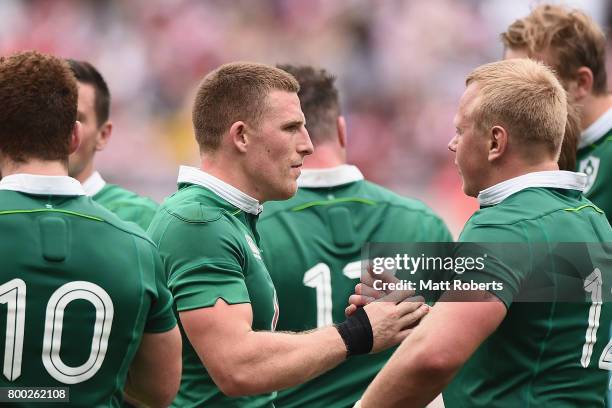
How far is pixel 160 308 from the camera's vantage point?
3420 millimetres

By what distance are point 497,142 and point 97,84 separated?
9.72 feet

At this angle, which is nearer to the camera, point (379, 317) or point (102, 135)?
point (379, 317)

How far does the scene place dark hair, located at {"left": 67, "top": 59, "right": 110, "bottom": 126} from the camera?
593cm

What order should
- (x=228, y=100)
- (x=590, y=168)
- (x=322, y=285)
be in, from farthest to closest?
(x=590, y=168)
(x=322, y=285)
(x=228, y=100)

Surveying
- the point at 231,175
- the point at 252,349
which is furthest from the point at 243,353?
the point at 231,175

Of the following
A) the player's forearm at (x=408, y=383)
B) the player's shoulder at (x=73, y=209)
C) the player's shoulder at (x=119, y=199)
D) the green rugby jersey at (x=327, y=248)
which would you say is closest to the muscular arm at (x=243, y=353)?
the player's forearm at (x=408, y=383)

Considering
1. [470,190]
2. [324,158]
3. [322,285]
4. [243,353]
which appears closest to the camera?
[243,353]

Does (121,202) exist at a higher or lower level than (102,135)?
lower

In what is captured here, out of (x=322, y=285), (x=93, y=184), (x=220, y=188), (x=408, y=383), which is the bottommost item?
(x=408, y=383)

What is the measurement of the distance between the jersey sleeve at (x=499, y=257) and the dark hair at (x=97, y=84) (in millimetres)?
3095

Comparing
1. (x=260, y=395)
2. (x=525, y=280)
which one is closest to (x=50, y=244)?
(x=260, y=395)

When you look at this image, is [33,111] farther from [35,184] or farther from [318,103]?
[318,103]

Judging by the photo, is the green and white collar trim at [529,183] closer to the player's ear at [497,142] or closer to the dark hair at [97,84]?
the player's ear at [497,142]

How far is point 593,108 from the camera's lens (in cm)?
546
